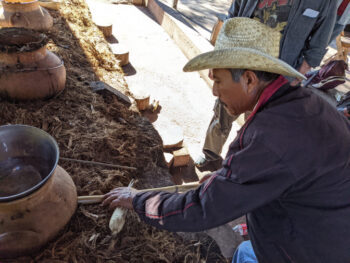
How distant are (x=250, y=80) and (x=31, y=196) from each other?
1436 mm

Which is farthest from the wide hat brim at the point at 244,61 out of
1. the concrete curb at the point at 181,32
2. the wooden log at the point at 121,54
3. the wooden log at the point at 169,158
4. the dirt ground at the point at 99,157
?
the wooden log at the point at 121,54

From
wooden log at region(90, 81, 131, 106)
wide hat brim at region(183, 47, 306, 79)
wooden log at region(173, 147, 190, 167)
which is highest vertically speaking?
wide hat brim at region(183, 47, 306, 79)

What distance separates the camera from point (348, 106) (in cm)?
393

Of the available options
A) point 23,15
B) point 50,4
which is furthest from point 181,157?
point 50,4

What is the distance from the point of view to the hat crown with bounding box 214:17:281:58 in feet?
5.12

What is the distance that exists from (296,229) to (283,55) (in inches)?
88.4

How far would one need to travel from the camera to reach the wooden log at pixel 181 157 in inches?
177

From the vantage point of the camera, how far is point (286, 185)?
131 cm

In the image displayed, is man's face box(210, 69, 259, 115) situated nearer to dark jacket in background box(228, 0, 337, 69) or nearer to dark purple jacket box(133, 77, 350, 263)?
dark purple jacket box(133, 77, 350, 263)

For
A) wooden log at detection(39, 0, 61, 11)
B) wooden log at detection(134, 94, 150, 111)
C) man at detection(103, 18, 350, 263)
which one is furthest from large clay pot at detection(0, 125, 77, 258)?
wooden log at detection(39, 0, 61, 11)

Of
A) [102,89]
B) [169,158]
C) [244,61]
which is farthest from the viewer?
[169,158]

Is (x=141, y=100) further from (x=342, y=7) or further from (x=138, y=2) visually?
(x=138, y=2)

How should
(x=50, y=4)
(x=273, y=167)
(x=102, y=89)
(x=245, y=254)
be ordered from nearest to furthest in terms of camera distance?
(x=273, y=167)
(x=245, y=254)
(x=102, y=89)
(x=50, y=4)

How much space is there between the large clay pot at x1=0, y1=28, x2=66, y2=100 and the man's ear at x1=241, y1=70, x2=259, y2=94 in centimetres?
254
